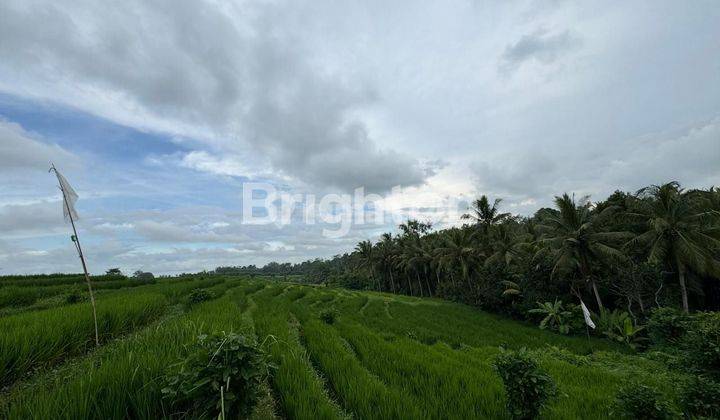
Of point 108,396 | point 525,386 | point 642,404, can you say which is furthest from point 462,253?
point 108,396

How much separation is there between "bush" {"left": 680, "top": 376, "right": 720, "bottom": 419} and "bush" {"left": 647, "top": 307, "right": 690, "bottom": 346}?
1089cm

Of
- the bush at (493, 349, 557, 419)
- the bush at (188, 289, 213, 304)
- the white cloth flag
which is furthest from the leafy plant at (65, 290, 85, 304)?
the bush at (493, 349, 557, 419)

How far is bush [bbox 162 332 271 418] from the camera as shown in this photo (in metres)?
2.62

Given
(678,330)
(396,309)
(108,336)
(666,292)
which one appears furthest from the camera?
(396,309)

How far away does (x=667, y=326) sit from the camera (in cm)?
1316

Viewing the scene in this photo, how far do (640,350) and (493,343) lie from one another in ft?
31.1

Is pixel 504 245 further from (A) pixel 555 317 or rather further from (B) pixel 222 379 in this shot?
(B) pixel 222 379

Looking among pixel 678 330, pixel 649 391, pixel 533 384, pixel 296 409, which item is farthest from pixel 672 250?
pixel 296 409

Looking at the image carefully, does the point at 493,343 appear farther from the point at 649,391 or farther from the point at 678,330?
the point at 649,391

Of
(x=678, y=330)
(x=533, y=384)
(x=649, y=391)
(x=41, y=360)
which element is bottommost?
(x=678, y=330)

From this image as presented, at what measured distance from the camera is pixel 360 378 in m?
4.85

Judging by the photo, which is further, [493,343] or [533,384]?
[493,343]

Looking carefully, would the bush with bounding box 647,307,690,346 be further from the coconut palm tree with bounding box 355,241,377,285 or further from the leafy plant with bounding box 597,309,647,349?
the coconut palm tree with bounding box 355,241,377,285

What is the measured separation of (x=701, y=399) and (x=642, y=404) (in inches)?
58.7
